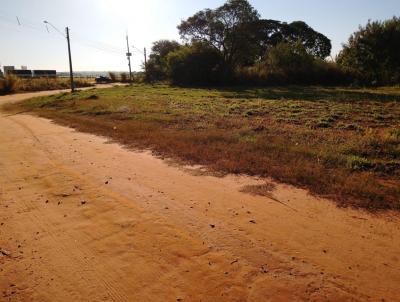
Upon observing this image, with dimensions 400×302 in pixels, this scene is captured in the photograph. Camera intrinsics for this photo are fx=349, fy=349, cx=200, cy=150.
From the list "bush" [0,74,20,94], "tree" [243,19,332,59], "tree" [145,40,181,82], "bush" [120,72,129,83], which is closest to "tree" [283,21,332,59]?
"tree" [243,19,332,59]

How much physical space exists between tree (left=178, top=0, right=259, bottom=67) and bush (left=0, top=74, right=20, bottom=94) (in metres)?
21.3

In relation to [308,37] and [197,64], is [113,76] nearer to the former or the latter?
[197,64]

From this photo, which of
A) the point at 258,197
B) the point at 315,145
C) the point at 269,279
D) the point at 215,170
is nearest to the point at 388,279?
the point at 269,279

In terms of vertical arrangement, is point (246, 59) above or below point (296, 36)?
below

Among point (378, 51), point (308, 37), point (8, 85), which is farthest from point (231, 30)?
point (8, 85)

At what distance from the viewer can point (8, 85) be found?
40.6 meters

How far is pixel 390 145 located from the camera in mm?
Result: 8312

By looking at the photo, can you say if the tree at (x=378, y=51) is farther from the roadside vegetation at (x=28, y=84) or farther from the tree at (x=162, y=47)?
the roadside vegetation at (x=28, y=84)

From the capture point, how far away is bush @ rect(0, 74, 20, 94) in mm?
40156

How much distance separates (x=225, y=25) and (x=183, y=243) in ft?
118

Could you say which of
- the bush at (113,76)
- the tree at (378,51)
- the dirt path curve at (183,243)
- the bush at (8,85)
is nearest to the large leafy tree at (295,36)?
the tree at (378,51)

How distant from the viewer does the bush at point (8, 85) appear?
40.2 meters

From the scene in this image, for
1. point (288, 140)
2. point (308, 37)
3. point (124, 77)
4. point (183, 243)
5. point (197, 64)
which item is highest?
point (308, 37)

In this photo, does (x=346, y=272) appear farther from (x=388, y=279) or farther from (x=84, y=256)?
(x=84, y=256)
